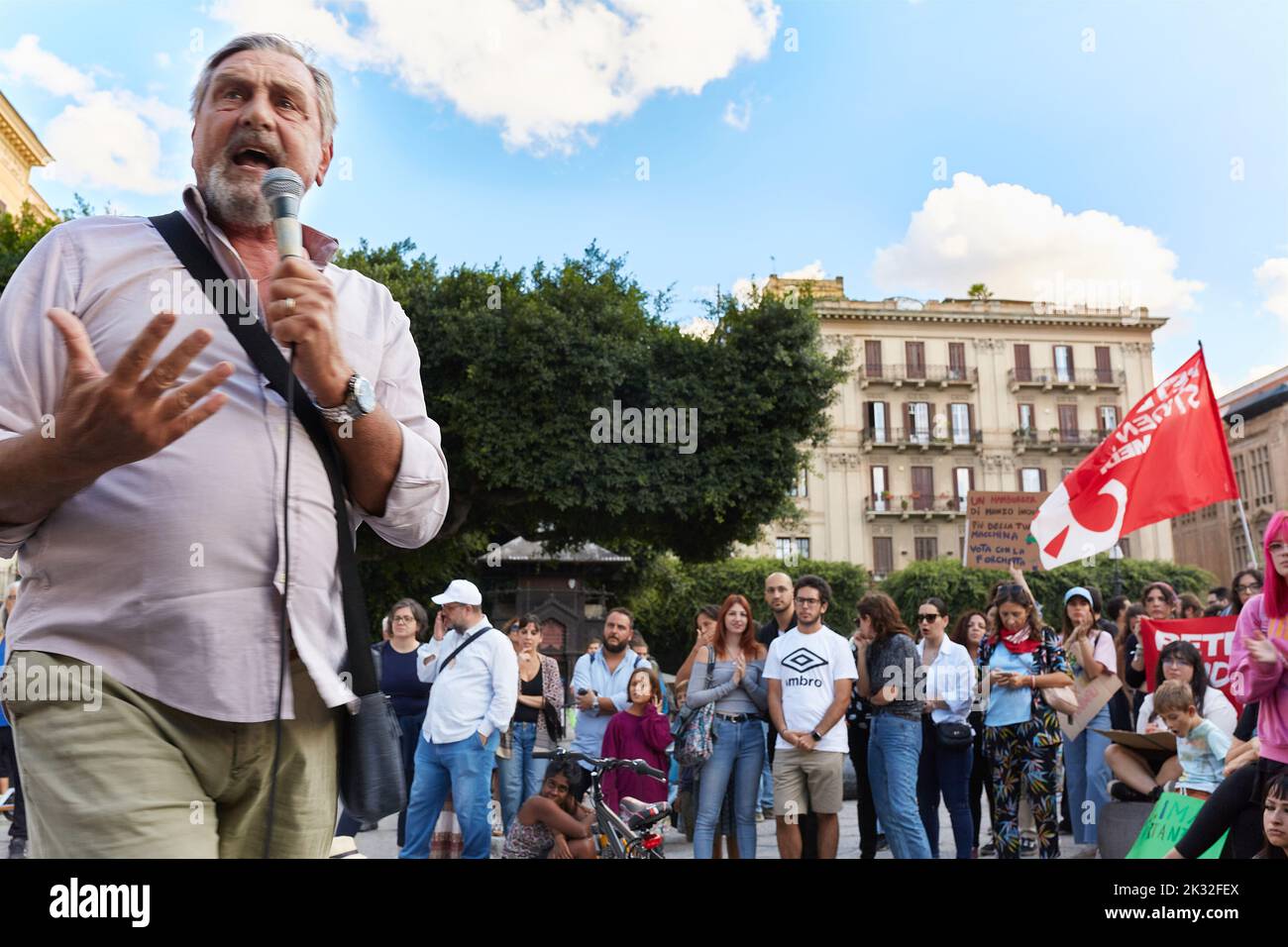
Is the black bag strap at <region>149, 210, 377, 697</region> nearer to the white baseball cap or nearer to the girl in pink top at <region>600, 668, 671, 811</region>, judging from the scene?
the white baseball cap

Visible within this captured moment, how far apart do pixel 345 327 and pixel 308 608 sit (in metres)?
0.53

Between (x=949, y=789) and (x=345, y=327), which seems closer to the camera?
(x=345, y=327)

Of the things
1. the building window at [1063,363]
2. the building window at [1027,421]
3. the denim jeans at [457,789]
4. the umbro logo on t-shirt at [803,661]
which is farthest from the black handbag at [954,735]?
the building window at [1063,363]

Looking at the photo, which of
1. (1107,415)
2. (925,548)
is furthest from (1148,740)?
(1107,415)

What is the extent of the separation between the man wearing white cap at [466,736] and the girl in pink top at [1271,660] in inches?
189

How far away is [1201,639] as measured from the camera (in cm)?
808

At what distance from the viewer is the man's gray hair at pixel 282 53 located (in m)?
2.05

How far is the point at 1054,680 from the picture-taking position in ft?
25.4

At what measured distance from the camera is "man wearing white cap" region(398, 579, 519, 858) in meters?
7.85

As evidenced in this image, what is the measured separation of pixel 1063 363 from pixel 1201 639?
169ft

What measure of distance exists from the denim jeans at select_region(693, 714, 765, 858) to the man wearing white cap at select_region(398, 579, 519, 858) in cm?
149

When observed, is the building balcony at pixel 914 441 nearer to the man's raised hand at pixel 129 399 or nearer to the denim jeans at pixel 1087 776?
the denim jeans at pixel 1087 776
